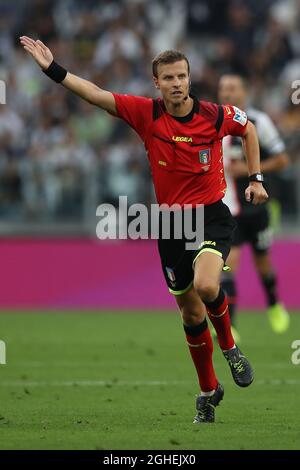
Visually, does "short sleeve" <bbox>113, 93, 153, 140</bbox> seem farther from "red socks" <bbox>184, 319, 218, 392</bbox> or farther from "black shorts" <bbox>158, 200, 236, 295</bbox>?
"red socks" <bbox>184, 319, 218, 392</bbox>

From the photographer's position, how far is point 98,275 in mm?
17312

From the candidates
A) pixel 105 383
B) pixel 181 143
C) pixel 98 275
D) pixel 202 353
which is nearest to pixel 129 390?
pixel 105 383

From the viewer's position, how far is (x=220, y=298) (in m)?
7.75

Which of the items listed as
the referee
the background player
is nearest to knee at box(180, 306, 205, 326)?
the referee

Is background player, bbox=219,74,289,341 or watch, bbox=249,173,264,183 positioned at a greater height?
background player, bbox=219,74,289,341

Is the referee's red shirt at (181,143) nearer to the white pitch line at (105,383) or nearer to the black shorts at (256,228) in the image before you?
the white pitch line at (105,383)

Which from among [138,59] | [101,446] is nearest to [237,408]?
[101,446]

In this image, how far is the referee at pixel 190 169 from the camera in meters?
7.77

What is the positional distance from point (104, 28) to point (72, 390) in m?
12.0

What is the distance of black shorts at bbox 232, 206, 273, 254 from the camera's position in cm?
1369

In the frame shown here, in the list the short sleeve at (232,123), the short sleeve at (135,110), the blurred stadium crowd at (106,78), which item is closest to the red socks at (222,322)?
the short sleeve at (232,123)

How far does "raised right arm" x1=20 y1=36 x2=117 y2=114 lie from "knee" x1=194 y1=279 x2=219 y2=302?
4.35 feet

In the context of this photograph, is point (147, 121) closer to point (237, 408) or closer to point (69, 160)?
point (237, 408)

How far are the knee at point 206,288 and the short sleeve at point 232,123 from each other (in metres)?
1.08
